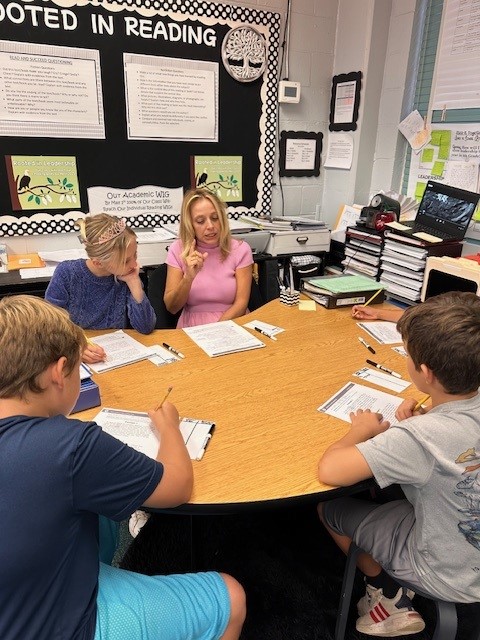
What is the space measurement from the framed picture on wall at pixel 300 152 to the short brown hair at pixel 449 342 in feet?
7.92

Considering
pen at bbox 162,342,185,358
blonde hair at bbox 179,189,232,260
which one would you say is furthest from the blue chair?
blonde hair at bbox 179,189,232,260

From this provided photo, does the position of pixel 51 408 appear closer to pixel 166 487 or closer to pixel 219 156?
pixel 166 487

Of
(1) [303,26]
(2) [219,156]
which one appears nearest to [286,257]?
(2) [219,156]

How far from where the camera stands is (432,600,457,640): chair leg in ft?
3.48

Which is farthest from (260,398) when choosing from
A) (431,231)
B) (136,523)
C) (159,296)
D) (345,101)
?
(345,101)

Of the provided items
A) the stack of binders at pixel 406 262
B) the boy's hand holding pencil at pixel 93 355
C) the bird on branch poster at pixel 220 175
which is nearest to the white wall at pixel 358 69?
the bird on branch poster at pixel 220 175

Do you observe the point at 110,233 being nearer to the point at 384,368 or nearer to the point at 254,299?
the point at 254,299

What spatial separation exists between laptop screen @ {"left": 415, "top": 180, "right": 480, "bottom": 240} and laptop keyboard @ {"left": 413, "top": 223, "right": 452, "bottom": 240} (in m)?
0.02

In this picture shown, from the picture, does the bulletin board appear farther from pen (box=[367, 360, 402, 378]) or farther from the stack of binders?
pen (box=[367, 360, 402, 378])

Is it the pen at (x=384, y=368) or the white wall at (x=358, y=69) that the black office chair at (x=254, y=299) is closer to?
the pen at (x=384, y=368)

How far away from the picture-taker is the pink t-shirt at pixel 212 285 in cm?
221

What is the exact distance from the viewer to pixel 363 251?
2836mm

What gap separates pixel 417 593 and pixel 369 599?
338mm

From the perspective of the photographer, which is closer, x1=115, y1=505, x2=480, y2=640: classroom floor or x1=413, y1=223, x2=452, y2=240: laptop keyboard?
x1=115, y1=505, x2=480, y2=640: classroom floor
